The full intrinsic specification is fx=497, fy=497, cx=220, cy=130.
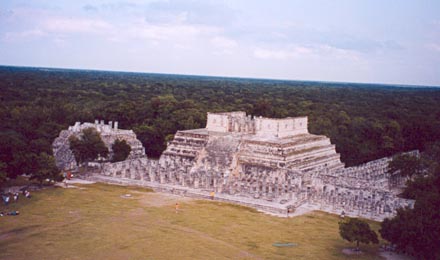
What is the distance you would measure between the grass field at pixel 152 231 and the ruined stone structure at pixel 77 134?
31.7ft

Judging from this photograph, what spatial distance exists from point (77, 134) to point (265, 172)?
18.2m

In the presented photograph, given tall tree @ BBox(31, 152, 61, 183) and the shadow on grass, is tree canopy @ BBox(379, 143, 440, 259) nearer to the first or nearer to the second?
the shadow on grass

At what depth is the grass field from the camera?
22.5m

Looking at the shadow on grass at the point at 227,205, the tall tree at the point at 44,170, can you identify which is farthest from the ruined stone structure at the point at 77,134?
the shadow on grass at the point at 227,205

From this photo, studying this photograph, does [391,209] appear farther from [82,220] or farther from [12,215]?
[12,215]

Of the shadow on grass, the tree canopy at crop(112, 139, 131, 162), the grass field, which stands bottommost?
the shadow on grass

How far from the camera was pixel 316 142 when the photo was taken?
42.4 meters

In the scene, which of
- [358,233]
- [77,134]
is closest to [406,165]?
[358,233]

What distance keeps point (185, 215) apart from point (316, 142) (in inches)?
673

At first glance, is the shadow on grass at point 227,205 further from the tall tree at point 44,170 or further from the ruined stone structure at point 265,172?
the tall tree at point 44,170

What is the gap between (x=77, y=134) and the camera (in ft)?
148

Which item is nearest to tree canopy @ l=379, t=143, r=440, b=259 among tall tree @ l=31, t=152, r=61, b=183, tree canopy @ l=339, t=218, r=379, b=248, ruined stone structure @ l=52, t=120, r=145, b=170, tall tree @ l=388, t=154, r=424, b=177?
tree canopy @ l=339, t=218, r=379, b=248

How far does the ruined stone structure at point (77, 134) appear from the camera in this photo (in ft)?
142

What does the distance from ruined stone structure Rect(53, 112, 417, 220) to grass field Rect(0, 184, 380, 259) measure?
2.26 m
